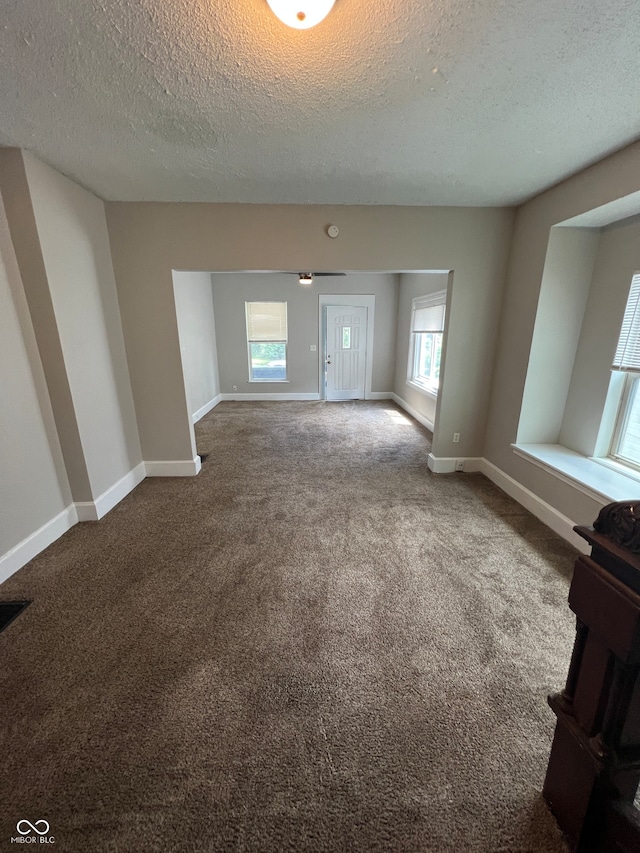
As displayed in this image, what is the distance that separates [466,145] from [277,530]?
9.07ft

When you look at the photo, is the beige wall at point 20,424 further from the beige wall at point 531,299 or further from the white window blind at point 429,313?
the white window blind at point 429,313

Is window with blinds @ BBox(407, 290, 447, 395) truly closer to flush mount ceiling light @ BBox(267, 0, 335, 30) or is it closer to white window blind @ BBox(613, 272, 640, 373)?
white window blind @ BBox(613, 272, 640, 373)

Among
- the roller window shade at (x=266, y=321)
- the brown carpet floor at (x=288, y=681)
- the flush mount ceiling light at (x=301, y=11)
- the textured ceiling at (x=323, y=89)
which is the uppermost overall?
the textured ceiling at (x=323, y=89)

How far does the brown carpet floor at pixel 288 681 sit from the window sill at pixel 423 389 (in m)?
2.46

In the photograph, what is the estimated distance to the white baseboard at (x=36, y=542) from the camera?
202 cm

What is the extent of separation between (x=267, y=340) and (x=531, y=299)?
16.4 ft

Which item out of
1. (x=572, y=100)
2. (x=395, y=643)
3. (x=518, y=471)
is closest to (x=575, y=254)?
(x=572, y=100)

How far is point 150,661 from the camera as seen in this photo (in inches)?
59.5

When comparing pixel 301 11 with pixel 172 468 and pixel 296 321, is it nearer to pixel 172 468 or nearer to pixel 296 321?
pixel 172 468

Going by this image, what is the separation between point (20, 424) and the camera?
212 centimetres

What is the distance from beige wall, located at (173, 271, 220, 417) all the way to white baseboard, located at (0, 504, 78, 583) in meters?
2.52

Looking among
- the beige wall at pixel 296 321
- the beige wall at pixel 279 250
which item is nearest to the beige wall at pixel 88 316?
the beige wall at pixel 279 250

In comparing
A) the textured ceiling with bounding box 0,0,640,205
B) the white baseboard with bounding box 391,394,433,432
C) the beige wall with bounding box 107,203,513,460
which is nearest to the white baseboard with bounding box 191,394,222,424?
the beige wall with bounding box 107,203,513,460

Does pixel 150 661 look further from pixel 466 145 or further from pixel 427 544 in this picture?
pixel 466 145
